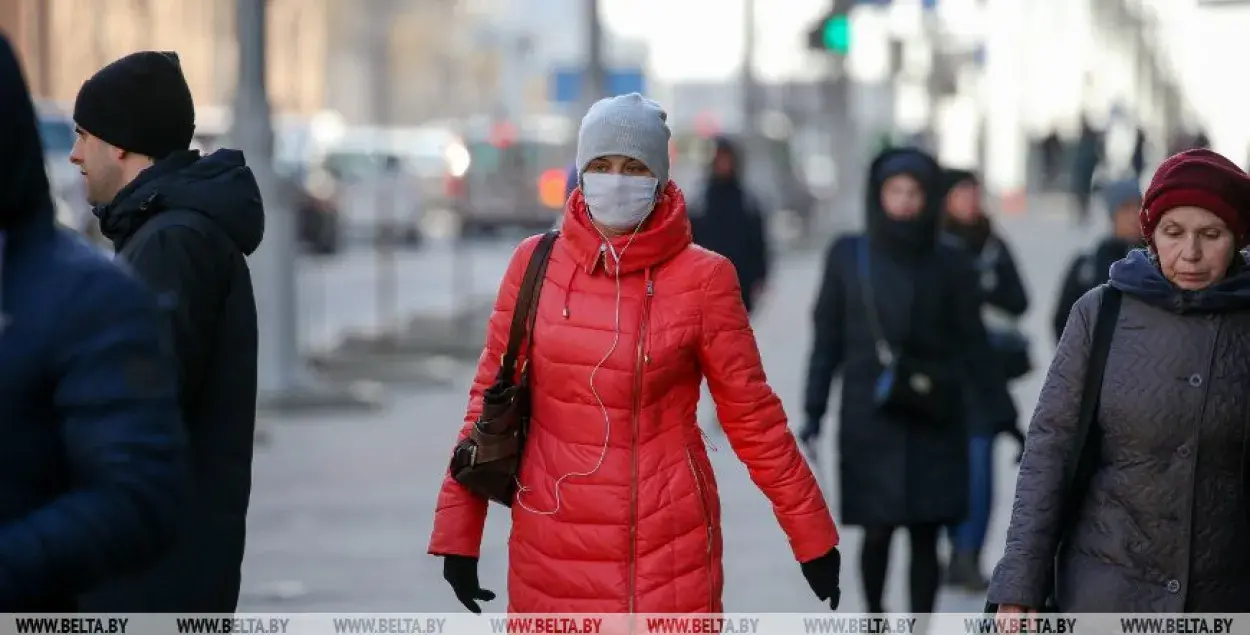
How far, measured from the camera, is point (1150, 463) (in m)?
4.89

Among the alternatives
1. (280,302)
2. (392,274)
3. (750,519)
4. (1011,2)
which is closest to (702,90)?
(392,274)

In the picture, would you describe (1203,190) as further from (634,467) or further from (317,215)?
(317,215)

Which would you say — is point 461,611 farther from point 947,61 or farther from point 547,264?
point 947,61

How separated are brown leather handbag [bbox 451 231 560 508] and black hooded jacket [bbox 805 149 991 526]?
8.50 ft

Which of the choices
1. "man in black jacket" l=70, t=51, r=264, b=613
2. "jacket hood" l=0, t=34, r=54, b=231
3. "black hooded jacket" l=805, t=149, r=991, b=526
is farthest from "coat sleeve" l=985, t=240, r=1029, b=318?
"jacket hood" l=0, t=34, r=54, b=231

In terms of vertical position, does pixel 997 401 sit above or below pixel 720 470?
above

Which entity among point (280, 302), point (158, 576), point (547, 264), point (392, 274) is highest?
point (547, 264)

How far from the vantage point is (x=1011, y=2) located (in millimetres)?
61875

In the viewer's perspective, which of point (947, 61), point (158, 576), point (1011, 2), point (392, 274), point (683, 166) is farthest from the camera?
point (1011, 2)

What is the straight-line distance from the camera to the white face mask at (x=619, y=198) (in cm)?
532

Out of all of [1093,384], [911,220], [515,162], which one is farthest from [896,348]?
[515,162]

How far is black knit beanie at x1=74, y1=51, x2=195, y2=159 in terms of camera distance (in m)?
4.87

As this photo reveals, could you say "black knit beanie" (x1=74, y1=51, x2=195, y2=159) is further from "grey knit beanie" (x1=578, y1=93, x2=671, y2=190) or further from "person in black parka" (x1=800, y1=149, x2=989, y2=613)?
"person in black parka" (x1=800, y1=149, x2=989, y2=613)

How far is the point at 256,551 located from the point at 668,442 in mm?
5319
